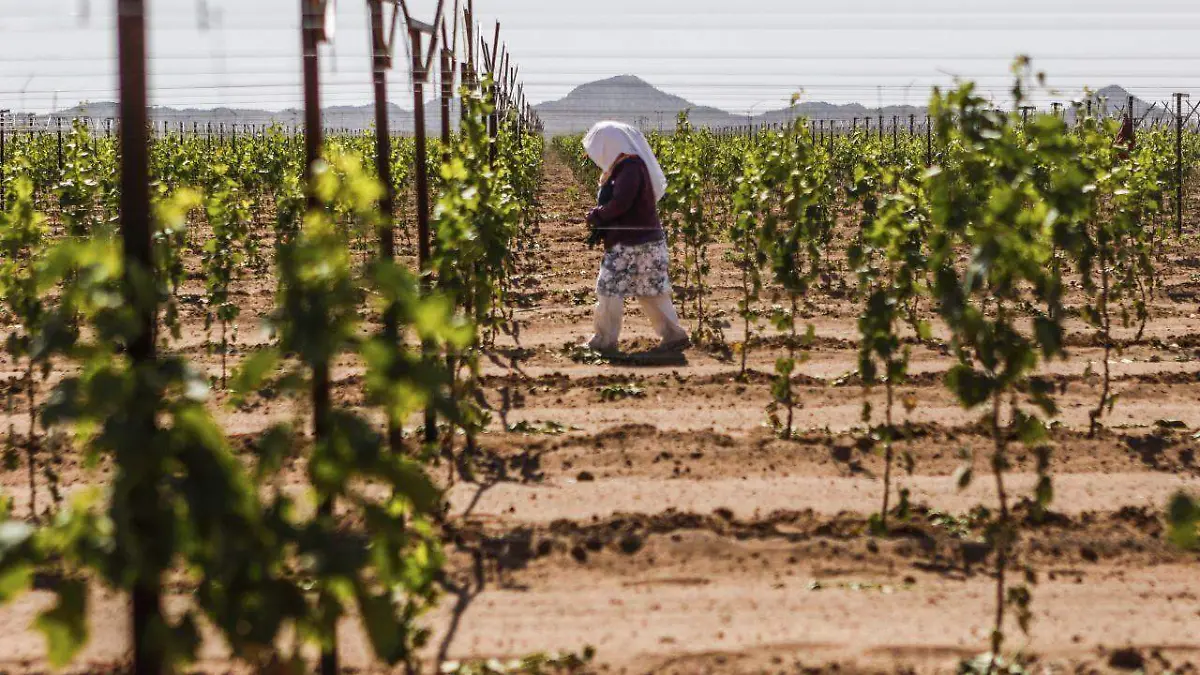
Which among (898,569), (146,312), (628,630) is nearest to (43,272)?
(146,312)

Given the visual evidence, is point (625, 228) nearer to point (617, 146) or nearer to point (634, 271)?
point (634, 271)

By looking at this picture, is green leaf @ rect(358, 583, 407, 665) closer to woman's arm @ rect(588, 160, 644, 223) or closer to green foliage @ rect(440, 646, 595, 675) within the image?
green foliage @ rect(440, 646, 595, 675)

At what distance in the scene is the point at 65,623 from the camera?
6.95 ft

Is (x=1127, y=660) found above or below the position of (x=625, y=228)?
below

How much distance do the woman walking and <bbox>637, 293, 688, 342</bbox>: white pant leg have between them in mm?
14

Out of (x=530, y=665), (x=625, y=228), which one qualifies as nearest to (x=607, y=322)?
(x=625, y=228)

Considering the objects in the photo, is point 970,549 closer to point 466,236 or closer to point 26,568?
point 466,236

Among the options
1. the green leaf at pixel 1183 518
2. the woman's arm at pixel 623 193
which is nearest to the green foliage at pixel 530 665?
the green leaf at pixel 1183 518

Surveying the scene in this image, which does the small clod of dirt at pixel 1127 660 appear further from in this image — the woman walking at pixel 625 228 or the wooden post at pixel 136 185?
the woman walking at pixel 625 228

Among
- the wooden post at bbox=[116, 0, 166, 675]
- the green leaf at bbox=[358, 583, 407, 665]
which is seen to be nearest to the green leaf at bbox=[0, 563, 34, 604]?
the wooden post at bbox=[116, 0, 166, 675]

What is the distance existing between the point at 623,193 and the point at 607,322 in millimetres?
928

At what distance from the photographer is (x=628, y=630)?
13.3ft

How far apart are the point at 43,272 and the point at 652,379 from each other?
565cm

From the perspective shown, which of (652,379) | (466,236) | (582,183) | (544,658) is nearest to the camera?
(544,658)
